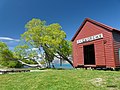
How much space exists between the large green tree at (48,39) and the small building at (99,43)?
5.68m

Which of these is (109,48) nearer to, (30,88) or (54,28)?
(30,88)

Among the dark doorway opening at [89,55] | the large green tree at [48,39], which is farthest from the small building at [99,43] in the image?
the large green tree at [48,39]

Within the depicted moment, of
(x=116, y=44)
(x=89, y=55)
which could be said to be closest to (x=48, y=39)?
(x=89, y=55)

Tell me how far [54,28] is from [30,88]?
59.4 ft

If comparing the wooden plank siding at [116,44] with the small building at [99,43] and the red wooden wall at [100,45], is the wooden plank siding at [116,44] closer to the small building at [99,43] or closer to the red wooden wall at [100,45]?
the small building at [99,43]

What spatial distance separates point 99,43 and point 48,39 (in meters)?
9.93

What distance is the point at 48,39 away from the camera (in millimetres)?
24625

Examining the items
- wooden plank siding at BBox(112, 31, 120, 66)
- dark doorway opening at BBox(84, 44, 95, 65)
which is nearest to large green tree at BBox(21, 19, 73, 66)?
dark doorway opening at BBox(84, 44, 95, 65)

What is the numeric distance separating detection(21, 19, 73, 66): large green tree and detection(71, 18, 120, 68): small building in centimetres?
568

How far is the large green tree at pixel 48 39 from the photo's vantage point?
25156 millimetres

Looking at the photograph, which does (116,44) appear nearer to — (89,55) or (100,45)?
(100,45)

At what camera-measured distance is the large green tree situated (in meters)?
25.2

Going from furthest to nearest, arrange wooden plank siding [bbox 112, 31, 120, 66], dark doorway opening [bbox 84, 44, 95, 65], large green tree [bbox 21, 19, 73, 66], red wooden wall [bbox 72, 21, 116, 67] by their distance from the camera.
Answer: large green tree [bbox 21, 19, 73, 66], dark doorway opening [bbox 84, 44, 95, 65], red wooden wall [bbox 72, 21, 116, 67], wooden plank siding [bbox 112, 31, 120, 66]

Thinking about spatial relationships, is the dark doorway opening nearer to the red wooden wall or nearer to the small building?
the small building
